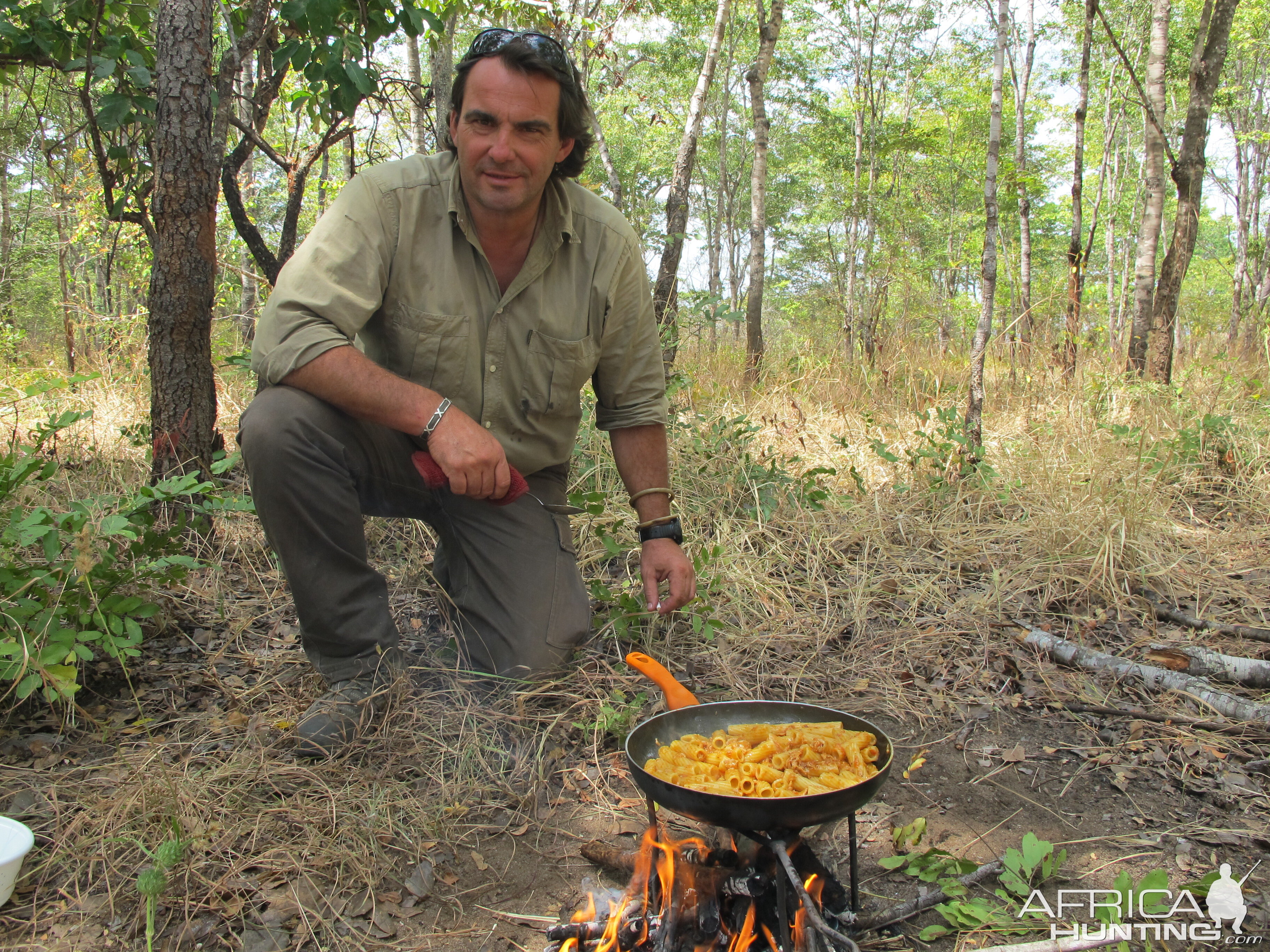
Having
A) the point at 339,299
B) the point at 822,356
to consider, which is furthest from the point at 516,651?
Result: the point at 822,356

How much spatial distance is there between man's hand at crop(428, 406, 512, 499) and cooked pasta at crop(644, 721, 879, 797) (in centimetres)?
77

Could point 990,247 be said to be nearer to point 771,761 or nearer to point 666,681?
point 666,681

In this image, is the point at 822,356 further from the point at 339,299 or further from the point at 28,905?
the point at 28,905

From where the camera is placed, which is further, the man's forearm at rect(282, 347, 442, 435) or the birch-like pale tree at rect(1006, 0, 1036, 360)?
the birch-like pale tree at rect(1006, 0, 1036, 360)

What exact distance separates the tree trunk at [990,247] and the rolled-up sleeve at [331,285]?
10.3 feet

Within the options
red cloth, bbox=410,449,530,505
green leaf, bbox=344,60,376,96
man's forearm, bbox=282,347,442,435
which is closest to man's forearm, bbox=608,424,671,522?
red cloth, bbox=410,449,530,505

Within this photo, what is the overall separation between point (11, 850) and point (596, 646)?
5.11ft

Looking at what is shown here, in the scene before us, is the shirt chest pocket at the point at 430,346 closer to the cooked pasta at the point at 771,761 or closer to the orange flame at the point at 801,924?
the cooked pasta at the point at 771,761

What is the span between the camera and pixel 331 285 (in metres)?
1.98

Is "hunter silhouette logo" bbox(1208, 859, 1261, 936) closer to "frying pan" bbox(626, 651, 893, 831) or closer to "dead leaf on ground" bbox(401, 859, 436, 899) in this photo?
"frying pan" bbox(626, 651, 893, 831)

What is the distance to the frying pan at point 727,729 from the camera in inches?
48.8

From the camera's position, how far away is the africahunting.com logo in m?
1.43

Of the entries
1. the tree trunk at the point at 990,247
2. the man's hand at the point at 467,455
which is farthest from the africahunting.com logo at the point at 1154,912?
the tree trunk at the point at 990,247

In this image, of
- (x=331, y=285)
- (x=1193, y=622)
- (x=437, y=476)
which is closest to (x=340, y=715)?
(x=437, y=476)
